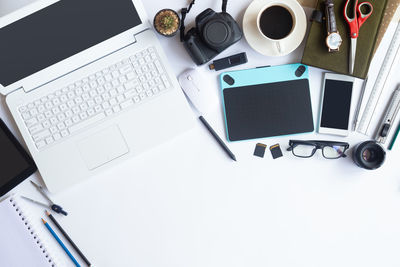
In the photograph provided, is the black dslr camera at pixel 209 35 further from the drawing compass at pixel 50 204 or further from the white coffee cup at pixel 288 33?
the drawing compass at pixel 50 204

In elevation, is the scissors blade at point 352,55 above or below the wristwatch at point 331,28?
below

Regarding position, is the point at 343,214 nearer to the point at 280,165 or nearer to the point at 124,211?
the point at 280,165

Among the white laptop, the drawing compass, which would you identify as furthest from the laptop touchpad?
the drawing compass

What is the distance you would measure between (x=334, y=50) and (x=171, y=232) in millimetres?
697

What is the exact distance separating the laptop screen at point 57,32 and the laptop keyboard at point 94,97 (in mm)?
79

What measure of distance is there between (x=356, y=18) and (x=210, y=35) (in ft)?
1.32

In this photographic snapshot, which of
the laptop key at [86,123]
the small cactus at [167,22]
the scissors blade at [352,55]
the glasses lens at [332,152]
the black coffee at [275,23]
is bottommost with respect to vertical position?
the glasses lens at [332,152]

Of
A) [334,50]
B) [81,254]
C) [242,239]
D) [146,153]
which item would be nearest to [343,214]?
[242,239]

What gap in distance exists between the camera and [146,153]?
3.12ft

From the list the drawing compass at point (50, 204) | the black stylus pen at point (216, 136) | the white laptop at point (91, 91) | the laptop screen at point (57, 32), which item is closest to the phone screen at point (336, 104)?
the black stylus pen at point (216, 136)

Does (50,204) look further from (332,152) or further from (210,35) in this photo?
(332,152)

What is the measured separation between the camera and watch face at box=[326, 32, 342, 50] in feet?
2.85

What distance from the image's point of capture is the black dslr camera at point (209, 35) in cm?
84

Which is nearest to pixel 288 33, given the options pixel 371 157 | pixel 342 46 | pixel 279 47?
pixel 279 47
